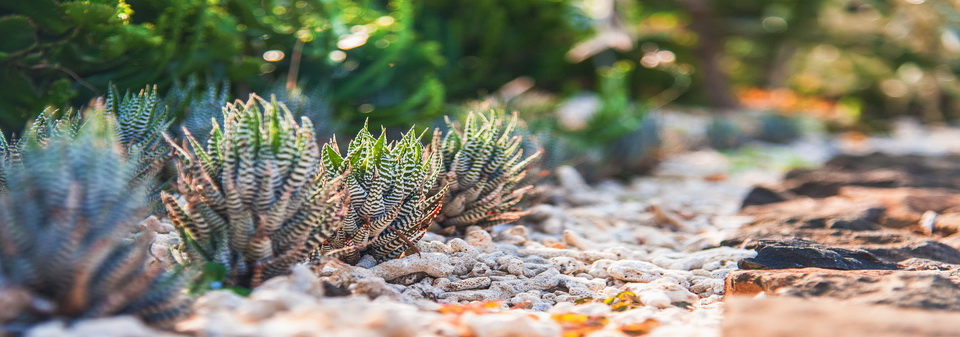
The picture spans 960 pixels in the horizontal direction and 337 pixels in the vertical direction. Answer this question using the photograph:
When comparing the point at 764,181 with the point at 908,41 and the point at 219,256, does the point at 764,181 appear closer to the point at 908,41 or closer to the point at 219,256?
the point at 219,256

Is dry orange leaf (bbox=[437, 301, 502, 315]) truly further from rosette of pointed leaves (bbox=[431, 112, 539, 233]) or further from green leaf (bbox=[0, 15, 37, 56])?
green leaf (bbox=[0, 15, 37, 56])

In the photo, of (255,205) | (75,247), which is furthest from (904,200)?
(75,247)

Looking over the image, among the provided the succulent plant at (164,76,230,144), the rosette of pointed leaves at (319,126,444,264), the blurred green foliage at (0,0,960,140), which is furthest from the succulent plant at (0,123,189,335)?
the blurred green foliage at (0,0,960,140)

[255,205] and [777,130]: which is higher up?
[777,130]

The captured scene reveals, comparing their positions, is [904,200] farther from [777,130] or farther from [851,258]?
[777,130]

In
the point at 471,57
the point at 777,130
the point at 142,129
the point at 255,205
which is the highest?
the point at 777,130

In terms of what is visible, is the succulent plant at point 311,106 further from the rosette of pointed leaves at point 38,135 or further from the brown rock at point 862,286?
the brown rock at point 862,286

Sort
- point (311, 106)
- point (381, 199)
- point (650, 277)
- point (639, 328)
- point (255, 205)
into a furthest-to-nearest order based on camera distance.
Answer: point (311, 106) → point (650, 277) → point (381, 199) → point (255, 205) → point (639, 328)
